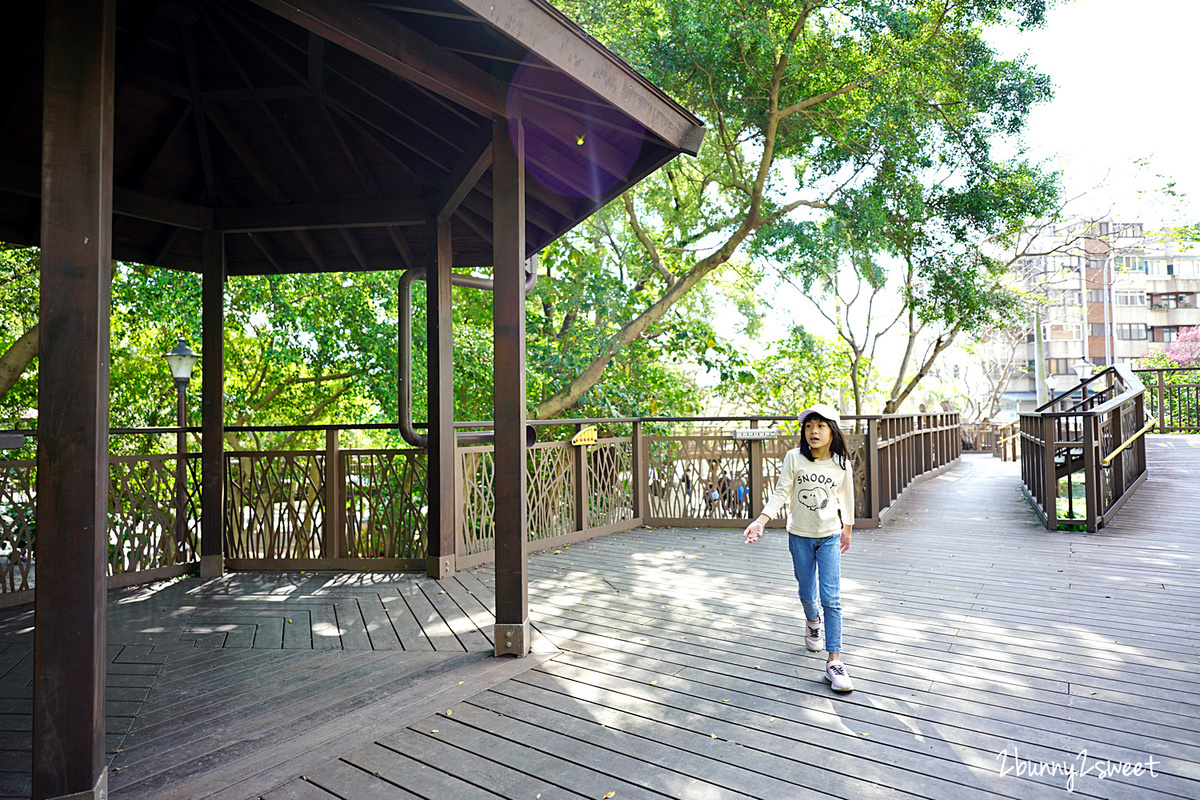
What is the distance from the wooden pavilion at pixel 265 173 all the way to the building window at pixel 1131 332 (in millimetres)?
43773

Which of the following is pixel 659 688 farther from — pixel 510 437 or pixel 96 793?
pixel 96 793

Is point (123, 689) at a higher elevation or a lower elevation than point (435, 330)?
lower

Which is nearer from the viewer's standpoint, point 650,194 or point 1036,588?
point 1036,588

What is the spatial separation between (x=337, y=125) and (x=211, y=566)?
374 cm

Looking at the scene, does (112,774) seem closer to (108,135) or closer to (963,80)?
(108,135)

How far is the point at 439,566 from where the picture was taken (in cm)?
556

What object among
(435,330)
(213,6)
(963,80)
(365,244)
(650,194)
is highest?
(963,80)

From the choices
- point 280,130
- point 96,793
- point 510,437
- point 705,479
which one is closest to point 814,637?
point 510,437

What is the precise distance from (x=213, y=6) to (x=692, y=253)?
991 cm

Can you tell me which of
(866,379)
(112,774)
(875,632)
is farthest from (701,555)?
(866,379)

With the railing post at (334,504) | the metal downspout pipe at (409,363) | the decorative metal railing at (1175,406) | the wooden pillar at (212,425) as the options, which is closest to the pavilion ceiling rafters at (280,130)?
the metal downspout pipe at (409,363)

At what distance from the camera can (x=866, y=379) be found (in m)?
20.2

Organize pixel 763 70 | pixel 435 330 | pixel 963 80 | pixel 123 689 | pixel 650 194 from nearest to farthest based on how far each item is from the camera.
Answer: pixel 123 689
pixel 435 330
pixel 763 70
pixel 963 80
pixel 650 194

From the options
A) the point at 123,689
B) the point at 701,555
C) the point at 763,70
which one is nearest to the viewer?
the point at 123,689
